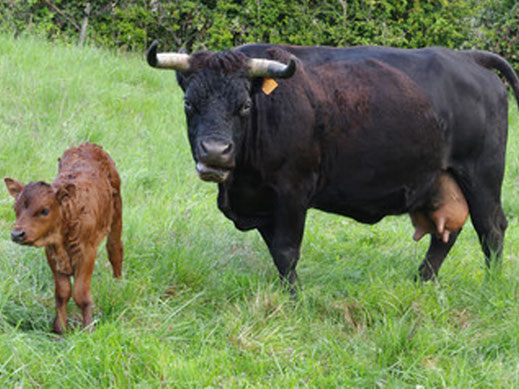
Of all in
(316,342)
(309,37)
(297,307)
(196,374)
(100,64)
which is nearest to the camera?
(196,374)

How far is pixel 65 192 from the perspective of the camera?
13.0 ft

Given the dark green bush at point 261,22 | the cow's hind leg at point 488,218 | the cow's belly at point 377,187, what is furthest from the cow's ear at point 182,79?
the dark green bush at point 261,22

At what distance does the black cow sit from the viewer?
4.78 metres

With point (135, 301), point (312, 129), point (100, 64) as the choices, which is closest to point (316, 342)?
point (135, 301)

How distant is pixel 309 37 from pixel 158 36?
7.92 ft

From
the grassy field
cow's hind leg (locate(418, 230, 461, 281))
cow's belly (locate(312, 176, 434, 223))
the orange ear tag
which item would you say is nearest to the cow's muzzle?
the orange ear tag

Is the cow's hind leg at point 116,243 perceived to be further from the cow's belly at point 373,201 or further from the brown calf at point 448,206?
the brown calf at point 448,206

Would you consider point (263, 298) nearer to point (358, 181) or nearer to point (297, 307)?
point (297, 307)

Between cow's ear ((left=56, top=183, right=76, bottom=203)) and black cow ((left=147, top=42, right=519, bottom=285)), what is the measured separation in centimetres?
86

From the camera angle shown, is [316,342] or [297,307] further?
[297,307]

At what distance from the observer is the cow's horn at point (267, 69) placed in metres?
4.70

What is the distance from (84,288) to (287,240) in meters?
1.53

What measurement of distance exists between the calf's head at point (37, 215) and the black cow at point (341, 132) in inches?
39.6

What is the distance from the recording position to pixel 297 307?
15.4ft
